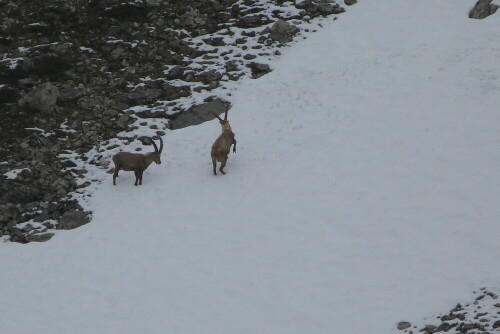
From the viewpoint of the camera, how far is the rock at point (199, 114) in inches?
779

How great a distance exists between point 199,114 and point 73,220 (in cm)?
599

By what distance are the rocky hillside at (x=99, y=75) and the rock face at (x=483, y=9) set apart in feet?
16.5

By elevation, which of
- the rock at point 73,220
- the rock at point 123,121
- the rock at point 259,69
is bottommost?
the rock at point 73,220

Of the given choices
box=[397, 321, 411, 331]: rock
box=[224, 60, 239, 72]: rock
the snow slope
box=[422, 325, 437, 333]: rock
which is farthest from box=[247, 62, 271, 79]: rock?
box=[422, 325, 437, 333]: rock

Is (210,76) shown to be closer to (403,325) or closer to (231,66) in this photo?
(231,66)

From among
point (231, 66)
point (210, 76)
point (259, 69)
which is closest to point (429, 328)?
point (259, 69)

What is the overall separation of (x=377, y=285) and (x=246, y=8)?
15.8 meters

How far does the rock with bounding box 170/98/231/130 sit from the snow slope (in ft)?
1.51

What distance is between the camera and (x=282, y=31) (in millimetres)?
23531

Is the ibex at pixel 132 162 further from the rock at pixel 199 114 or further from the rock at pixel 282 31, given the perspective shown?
the rock at pixel 282 31

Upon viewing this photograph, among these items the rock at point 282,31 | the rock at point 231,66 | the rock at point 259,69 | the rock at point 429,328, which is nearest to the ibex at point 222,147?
the rock at point 259,69

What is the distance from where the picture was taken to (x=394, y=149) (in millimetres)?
17344

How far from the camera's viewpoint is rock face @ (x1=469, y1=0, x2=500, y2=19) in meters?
22.2

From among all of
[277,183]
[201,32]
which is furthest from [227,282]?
[201,32]
